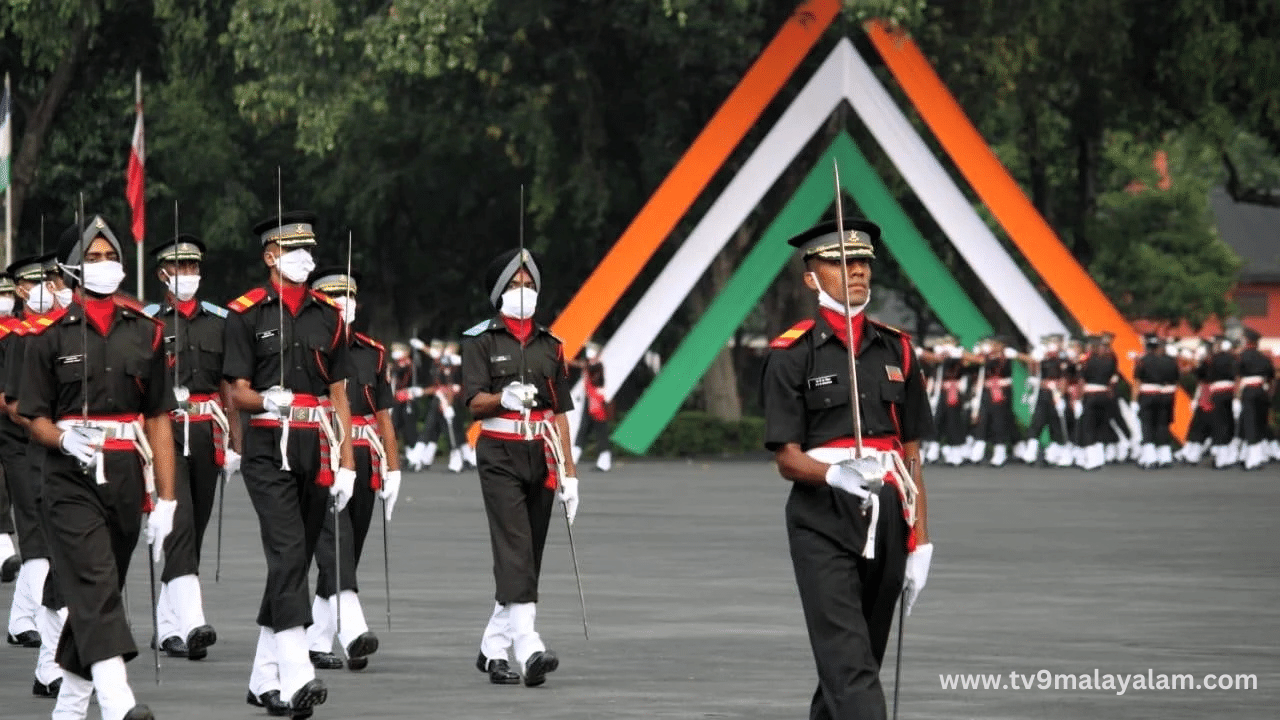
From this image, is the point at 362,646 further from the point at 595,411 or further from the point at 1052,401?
the point at 1052,401

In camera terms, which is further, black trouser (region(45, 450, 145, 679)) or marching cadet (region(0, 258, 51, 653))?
marching cadet (region(0, 258, 51, 653))

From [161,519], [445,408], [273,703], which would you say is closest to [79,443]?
[161,519]

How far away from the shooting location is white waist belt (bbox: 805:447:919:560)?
890 centimetres

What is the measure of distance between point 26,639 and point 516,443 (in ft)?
11.0

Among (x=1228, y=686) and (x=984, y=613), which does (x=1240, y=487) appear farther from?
(x=1228, y=686)

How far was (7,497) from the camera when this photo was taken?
62.2 feet

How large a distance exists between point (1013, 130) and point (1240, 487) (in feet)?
66.8

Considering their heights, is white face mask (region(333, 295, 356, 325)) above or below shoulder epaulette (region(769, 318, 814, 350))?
above

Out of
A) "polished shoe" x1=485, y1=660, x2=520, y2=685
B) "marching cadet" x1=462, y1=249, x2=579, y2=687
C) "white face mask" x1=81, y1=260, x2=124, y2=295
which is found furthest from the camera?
"marching cadet" x1=462, y1=249, x2=579, y2=687

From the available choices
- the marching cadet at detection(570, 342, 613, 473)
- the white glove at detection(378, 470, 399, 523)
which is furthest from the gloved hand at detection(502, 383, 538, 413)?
the marching cadet at detection(570, 342, 613, 473)

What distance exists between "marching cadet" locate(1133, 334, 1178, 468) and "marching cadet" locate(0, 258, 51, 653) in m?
25.0

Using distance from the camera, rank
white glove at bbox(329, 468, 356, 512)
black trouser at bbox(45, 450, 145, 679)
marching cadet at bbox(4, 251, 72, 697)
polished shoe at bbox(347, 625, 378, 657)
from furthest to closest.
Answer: polished shoe at bbox(347, 625, 378, 657)
marching cadet at bbox(4, 251, 72, 697)
white glove at bbox(329, 468, 356, 512)
black trouser at bbox(45, 450, 145, 679)

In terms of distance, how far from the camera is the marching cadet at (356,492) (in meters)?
13.6

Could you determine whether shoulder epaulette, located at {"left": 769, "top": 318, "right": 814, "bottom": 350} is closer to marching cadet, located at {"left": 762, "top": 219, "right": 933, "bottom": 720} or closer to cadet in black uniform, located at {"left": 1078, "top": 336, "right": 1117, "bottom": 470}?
marching cadet, located at {"left": 762, "top": 219, "right": 933, "bottom": 720}
